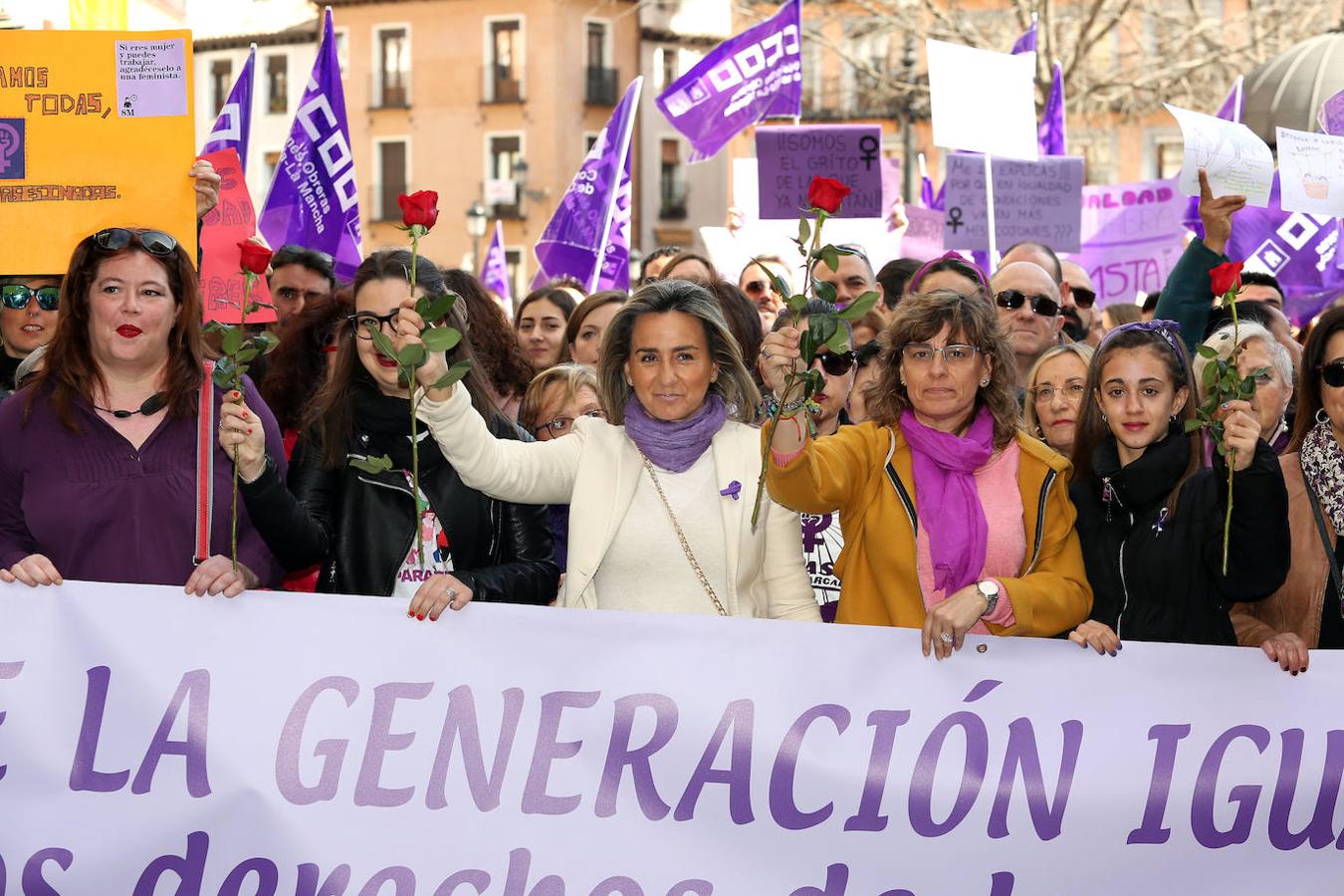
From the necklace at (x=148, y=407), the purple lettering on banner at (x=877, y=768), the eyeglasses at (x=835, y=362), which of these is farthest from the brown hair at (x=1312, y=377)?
the necklace at (x=148, y=407)

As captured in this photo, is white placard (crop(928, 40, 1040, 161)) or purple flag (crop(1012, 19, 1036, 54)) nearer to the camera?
white placard (crop(928, 40, 1040, 161))

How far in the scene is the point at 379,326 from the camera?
4.38 meters

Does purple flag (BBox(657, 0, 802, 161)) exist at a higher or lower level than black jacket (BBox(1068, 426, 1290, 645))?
higher

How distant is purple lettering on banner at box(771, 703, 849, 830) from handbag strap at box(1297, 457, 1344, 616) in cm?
128

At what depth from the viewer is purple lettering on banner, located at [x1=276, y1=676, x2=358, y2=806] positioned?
389 cm

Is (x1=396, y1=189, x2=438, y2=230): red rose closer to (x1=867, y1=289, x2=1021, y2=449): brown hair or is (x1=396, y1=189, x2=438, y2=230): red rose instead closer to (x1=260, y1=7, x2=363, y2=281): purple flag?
(x1=867, y1=289, x2=1021, y2=449): brown hair

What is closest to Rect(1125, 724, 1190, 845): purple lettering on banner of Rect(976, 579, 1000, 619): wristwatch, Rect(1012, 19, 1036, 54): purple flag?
Rect(976, 579, 1000, 619): wristwatch

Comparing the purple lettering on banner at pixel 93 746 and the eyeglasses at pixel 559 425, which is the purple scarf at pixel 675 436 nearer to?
the eyeglasses at pixel 559 425

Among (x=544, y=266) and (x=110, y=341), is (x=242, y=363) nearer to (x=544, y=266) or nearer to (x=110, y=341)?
(x=110, y=341)

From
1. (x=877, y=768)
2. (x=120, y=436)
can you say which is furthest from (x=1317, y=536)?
(x=120, y=436)

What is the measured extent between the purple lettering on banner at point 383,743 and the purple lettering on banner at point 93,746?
0.52 metres

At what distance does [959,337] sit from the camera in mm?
4309

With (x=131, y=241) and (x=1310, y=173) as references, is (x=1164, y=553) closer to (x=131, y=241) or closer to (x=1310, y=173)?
(x=131, y=241)

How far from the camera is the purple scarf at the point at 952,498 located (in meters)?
4.16
